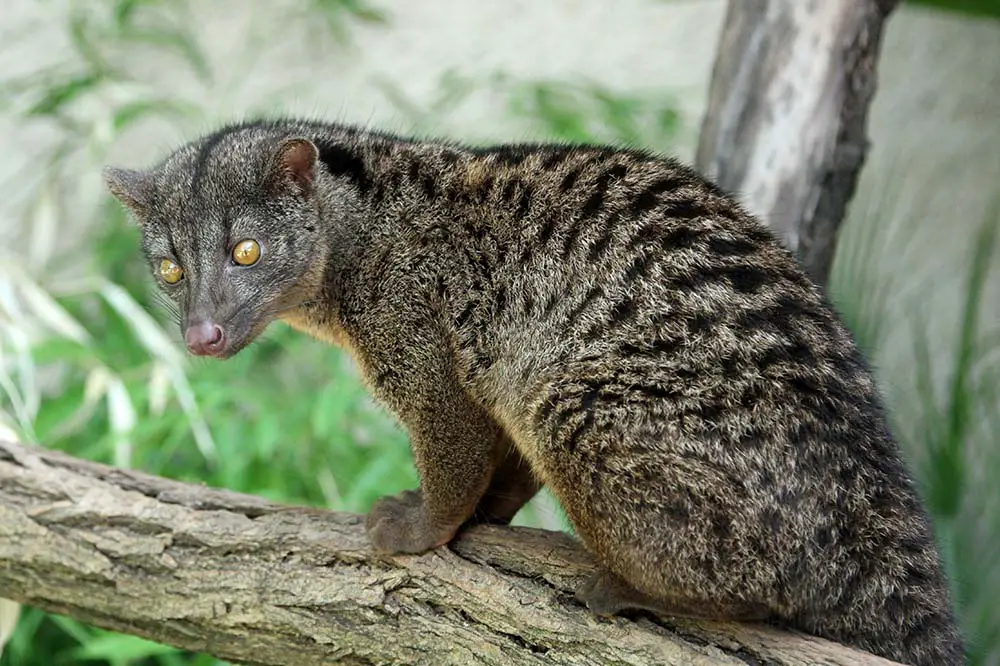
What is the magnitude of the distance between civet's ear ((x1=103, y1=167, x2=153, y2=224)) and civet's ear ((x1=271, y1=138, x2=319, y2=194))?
1.54 ft

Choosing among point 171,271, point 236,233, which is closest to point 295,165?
point 236,233

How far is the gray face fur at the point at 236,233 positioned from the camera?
340 cm

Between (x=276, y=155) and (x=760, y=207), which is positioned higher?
(x=760, y=207)

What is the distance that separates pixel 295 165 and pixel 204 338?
61 cm

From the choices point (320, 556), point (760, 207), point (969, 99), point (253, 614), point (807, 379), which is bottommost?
point (253, 614)

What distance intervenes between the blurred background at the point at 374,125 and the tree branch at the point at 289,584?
60.7 inches

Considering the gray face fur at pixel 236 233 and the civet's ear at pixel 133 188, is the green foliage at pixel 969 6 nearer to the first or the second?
the gray face fur at pixel 236 233

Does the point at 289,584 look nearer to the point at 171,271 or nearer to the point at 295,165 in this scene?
the point at 171,271

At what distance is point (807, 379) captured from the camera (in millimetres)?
2982

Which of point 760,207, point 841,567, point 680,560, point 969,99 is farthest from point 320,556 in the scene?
point 969,99

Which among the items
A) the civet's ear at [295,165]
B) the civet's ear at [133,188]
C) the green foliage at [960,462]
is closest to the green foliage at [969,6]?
the green foliage at [960,462]

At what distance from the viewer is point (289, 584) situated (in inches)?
136

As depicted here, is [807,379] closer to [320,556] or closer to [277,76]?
[320,556]

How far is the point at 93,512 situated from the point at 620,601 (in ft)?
5.85
